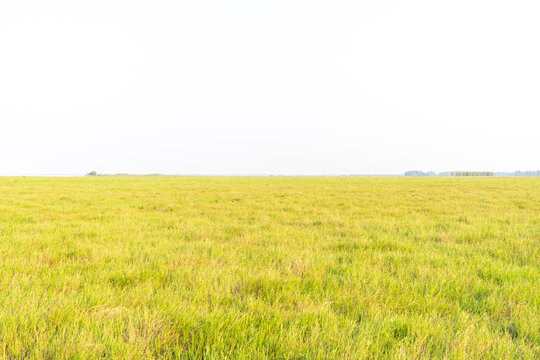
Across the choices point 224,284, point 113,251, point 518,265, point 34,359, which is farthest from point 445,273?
point 113,251

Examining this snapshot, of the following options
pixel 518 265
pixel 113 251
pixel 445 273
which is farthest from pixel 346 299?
pixel 113 251

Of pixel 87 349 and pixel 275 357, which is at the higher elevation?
pixel 87 349

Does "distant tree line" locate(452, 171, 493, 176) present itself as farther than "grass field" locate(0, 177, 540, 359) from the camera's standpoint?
Yes

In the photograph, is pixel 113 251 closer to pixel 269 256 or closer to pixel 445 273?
pixel 269 256

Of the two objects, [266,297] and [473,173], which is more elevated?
[473,173]

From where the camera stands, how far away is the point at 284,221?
7621 millimetres

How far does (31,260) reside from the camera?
3.54 metres

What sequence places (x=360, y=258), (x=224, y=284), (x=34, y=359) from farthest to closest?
(x=360, y=258) → (x=224, y=284) → (x=34, y=359)

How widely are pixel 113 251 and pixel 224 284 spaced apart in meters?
2.45

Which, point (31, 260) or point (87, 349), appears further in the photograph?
point (31, 260)

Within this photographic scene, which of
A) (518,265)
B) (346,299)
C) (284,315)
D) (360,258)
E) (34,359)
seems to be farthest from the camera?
(360,258)

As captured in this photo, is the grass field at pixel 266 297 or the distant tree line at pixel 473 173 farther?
the distant tree line at pixel 473 173

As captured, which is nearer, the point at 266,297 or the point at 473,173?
the point at 266,297

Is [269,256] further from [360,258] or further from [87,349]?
[87,349]
